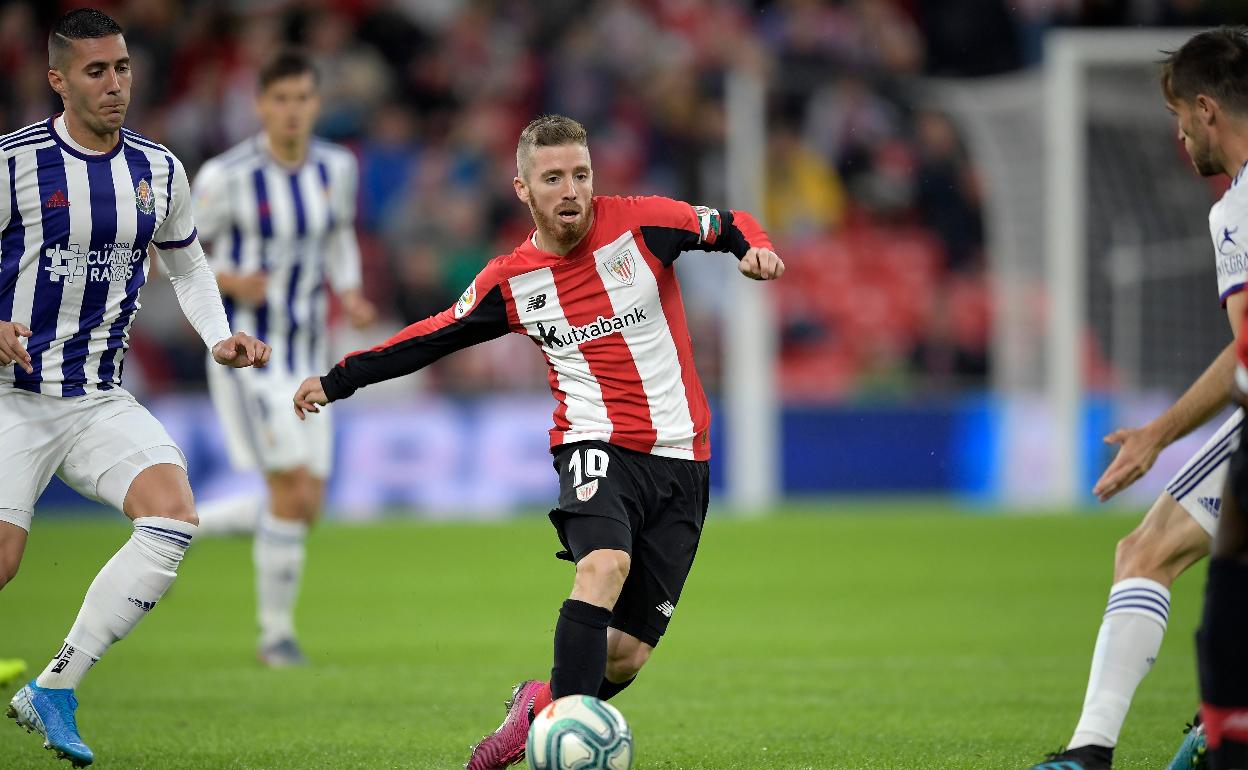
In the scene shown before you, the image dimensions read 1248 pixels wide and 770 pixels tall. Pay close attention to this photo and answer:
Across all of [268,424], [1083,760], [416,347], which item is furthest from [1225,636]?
[268,424]

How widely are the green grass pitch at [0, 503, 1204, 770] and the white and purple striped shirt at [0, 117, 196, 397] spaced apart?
137 cm

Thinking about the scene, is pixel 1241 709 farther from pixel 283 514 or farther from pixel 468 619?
pixel 468 619

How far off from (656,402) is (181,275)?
183 cm

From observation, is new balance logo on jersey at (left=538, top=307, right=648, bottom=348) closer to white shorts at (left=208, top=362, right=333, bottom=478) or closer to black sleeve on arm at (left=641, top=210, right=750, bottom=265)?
black sleeve on arm at (left=641, top=210, right=750, bottom=265)

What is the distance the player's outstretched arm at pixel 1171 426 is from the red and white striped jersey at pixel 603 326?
1.47 m

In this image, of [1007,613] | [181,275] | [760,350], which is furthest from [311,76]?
[760,350]

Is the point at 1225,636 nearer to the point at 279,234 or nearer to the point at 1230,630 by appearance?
the point at 1230,630

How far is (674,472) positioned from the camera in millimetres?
5445

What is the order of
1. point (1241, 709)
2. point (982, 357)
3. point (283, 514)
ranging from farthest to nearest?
point (982, 357) < point (283, 514) < point (1241, 709)

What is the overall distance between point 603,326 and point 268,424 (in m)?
3.51

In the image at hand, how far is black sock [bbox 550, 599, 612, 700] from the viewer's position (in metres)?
4.90

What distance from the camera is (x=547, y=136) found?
5297 millimetres

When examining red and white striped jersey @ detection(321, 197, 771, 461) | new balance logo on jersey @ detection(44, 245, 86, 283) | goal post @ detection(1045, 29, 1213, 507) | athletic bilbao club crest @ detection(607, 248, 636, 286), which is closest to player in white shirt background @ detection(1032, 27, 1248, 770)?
red and white striped jersey @ detection(321, 197, 771, 461)

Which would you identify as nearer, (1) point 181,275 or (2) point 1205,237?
(1) point 181,275
